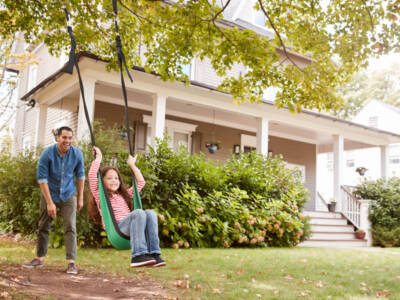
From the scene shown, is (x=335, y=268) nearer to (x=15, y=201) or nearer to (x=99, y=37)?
(x=99, y=37)

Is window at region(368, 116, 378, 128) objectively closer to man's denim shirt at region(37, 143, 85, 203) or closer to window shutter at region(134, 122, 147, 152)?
window shutter at region(134, 122, 147, 152)

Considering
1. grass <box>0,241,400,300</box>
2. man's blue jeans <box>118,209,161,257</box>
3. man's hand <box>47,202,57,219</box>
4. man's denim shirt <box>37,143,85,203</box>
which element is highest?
man's denim shirt <box>37,143,85,203</box>

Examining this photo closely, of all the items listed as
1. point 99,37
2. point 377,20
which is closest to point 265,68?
point 377,20

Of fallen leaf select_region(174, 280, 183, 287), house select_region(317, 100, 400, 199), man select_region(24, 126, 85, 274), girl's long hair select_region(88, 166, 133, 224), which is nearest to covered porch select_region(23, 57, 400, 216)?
girl's long hair select_region(88, 166, 133, 224)

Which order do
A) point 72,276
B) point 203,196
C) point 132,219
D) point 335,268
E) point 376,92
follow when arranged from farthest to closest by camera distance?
point 376,92, point 203,196, point 335,268, point 72,276, point 132,219

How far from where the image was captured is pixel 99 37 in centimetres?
750

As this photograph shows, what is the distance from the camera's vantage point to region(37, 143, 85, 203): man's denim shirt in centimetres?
469

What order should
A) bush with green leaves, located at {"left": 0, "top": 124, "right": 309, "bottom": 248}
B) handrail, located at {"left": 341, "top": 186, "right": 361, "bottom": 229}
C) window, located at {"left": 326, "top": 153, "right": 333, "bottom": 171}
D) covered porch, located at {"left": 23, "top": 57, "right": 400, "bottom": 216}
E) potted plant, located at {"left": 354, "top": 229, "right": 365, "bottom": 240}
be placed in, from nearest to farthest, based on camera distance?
1. bush with green leaves, located at {"left": 0, "top": 124, "right": 309, "bottom": 248}
2. covered porch, located at {"left": 23, "top": 57, "right": 400, "bottom": 216}
3. potted plant, located at {"left": 354, "top": 229, "right": 365, "bottom": 240}
4. handrail, located at {"left": 341, "top": 186, "right": 361, "bottom": 229}
5. window, located at {"left": 326, "top": 153, "right": 333, "bottom": 171}

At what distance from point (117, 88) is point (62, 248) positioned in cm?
486

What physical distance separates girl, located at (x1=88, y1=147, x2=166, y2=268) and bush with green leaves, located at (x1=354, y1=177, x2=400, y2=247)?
9.75m

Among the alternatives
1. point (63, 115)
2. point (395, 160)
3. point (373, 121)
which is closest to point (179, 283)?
point (63, 115)

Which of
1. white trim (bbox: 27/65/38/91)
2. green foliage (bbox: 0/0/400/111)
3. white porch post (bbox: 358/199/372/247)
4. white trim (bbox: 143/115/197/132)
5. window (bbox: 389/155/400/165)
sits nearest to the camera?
green foliage (bbox: 0/0/400/111)

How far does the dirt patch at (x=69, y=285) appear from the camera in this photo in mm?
3740

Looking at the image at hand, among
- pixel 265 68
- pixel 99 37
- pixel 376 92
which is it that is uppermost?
pixel 376 92
